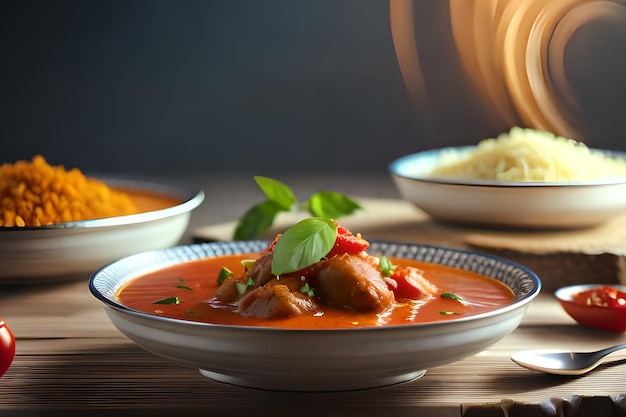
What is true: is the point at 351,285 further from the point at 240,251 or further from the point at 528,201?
the point at 528,201

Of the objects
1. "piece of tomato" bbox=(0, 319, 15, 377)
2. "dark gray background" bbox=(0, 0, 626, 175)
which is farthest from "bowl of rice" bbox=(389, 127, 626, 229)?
"dark gray background" bbox=(0, 0, 626, 175)

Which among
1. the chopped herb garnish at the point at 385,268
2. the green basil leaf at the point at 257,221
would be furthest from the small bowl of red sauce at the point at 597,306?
the green basil leaf at the point at 257,221

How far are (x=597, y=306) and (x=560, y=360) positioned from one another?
35 centimetres

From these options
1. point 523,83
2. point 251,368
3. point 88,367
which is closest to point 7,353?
point 88,367

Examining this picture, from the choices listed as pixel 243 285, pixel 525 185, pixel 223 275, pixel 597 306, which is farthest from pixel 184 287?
pixel 525 185

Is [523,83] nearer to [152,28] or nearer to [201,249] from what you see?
[152,28]

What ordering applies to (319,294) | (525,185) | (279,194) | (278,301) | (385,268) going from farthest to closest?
(279,194)
(525,185)
(385,268)
(319,294)
(278,301)

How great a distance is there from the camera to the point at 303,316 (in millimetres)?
1669

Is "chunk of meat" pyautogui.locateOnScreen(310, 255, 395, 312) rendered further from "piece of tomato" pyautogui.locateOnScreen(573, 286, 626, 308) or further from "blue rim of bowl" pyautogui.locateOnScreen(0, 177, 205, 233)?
"blue rim of bowl" pyautogui.locateOnScreen(0, 177, 205, 233)

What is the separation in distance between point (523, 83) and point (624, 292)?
4955 mm

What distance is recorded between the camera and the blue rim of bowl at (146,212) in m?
2.36

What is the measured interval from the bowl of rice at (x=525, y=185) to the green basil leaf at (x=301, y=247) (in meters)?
1.26

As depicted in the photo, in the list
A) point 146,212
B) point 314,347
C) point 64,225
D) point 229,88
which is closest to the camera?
point 314,347

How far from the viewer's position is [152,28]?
6.43 meters
